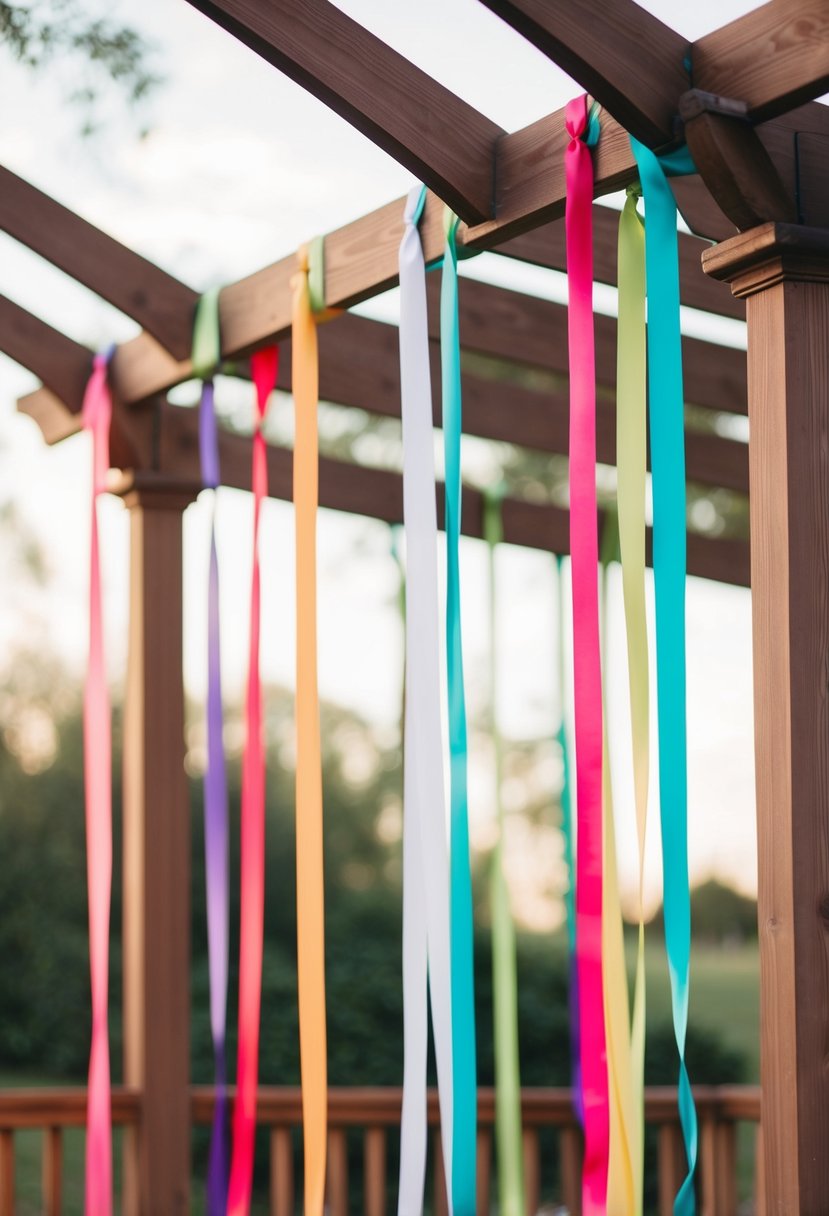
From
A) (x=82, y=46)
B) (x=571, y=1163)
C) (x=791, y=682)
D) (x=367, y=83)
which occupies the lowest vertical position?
(x=571, y=1163)

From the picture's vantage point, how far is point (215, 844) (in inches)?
146

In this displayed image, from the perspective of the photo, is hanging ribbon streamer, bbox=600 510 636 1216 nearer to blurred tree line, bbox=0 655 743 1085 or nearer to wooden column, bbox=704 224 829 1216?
wooden column, bbox=704 224 829 1216

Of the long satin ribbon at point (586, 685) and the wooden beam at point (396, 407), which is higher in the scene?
the wooden beam at point (396, 407)

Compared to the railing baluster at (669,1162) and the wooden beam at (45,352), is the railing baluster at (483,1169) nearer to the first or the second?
the railing baluster at (669,1162)

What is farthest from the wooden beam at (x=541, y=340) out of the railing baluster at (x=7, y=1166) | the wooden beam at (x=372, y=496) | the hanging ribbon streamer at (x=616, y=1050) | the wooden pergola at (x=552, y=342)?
the railing baluster at (x=7, y=1166)

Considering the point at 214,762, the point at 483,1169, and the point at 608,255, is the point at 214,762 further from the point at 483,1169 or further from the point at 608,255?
the point at 483,1169

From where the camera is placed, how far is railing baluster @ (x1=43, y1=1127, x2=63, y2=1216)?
4039mm

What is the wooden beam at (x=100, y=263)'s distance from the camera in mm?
3723

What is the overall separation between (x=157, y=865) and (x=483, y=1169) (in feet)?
4.59

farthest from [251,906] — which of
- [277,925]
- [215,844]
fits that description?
[277,925]

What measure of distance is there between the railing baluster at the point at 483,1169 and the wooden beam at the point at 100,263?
2478mm

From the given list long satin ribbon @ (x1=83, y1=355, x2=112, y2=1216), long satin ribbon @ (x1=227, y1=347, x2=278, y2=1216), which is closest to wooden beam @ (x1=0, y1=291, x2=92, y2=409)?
long satin ribbon @ (x1=83, y1=355, x2=112, y2=1216)

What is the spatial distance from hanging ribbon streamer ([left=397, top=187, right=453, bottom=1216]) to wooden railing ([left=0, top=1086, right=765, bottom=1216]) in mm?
1418

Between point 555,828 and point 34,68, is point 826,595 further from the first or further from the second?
point 555,828
